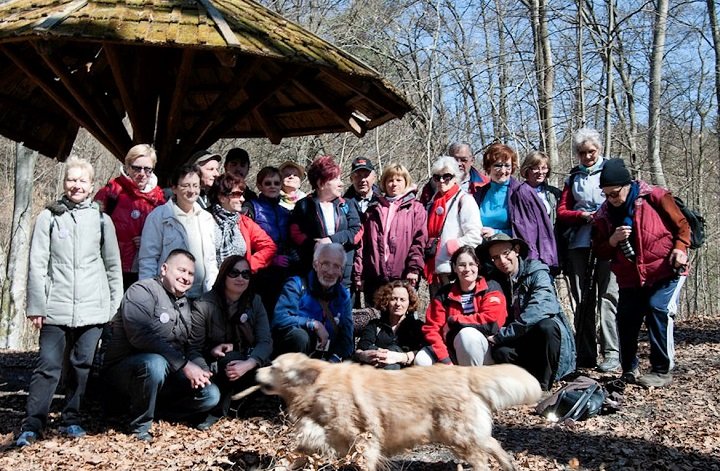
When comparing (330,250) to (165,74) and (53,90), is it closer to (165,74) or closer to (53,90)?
(165,74)

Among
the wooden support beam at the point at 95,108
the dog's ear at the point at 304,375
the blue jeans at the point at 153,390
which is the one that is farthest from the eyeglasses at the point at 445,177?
the dog's ear at the point at 304,375

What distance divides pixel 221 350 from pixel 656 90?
37.0 feet

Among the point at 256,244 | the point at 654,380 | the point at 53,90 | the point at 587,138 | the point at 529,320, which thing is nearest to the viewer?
the point at 529,320

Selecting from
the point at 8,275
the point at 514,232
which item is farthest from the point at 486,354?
the point at 8,275

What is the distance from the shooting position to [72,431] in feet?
16.4

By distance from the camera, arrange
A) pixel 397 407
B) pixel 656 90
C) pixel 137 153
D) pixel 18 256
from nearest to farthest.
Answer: pixel 397 407 → pixel 137 153 → pixel 656 90 → pixel 18 256

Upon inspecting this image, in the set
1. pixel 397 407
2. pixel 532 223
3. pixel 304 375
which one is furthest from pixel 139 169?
pixel 532 223

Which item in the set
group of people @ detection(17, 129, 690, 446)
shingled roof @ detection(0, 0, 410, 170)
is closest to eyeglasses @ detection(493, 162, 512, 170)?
group of people @ detection(17, 129, 690, 446)

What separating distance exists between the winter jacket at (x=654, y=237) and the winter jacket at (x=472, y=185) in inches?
57.6

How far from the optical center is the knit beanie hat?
605 centimetres

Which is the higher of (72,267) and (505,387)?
(72,267)

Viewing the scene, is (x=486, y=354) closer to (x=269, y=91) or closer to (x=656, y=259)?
(x=656, y=259)

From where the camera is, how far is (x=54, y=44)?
5.89m

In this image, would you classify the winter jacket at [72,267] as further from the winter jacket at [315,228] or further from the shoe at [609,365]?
the shoe at [609,365]
